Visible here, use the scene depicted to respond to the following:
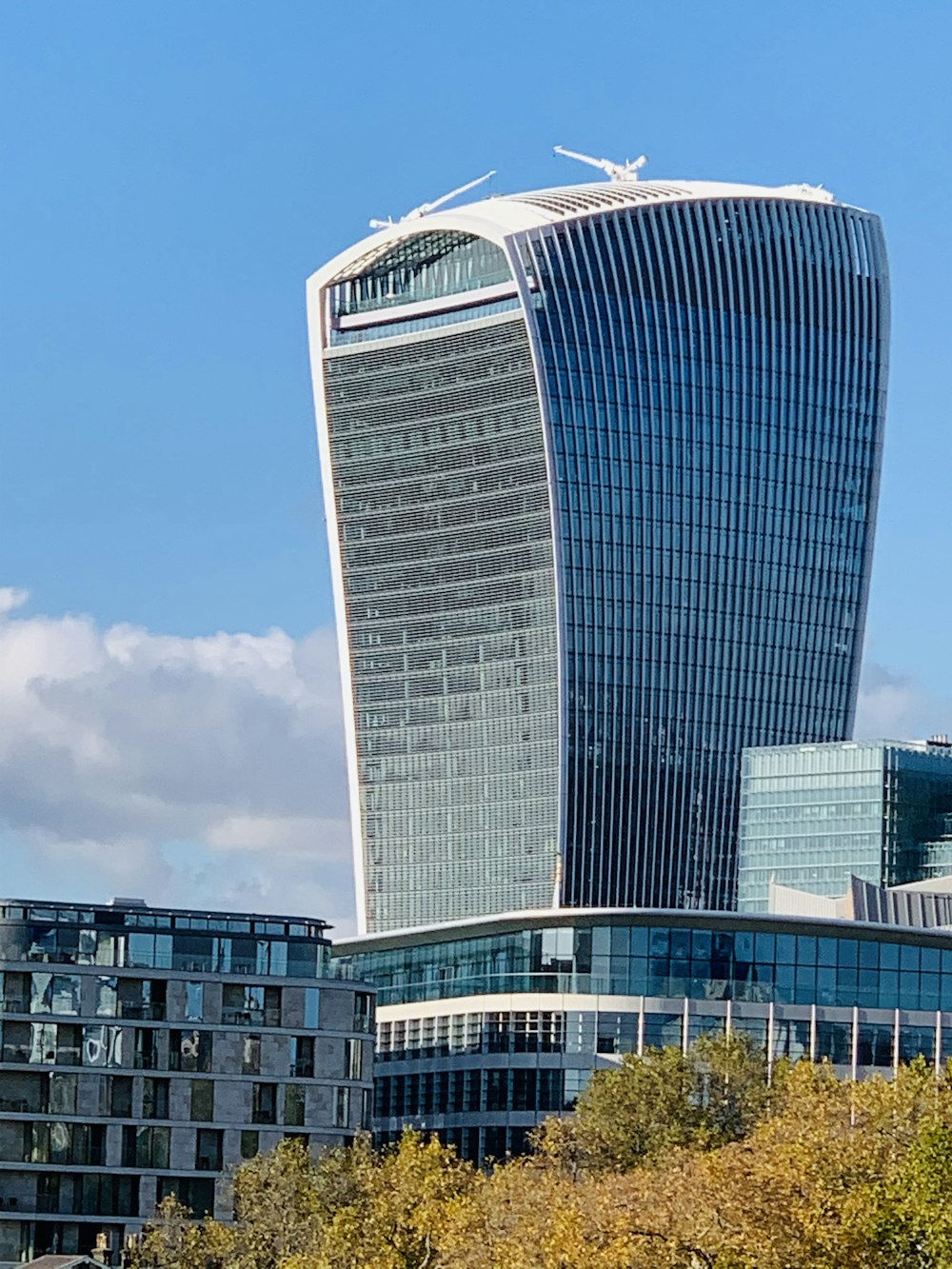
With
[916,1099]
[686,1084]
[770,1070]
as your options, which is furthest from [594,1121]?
[916,1099]

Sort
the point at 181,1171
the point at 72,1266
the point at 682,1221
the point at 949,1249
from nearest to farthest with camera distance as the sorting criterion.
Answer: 1. the point at 949,1249
2. the point at 682,1221
3. the point at 72,1266
4. the point at 181,1171

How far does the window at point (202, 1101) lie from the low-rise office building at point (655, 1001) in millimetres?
29417

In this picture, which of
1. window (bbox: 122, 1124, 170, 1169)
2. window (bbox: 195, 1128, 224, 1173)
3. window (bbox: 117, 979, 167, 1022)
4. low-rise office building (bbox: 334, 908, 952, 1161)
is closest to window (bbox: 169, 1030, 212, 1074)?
window (bbox: 117, 979, 167, 1022)

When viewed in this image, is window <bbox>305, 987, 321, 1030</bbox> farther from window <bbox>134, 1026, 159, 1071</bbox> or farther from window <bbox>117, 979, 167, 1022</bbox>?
window <bbox>134, 1026, 159, 1071</bbox>

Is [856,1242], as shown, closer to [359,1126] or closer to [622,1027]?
[359,1126]

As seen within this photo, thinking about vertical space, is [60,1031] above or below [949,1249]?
above

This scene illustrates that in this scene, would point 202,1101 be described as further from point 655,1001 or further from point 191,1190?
point 655,1001

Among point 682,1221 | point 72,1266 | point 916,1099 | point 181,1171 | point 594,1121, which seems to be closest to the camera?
point 682,1221

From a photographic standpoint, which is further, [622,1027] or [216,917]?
[622,1027]

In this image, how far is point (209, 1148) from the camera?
15525 cm

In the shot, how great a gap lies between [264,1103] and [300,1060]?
3.23 metres

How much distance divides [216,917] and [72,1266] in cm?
4358

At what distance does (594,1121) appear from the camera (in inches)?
5561

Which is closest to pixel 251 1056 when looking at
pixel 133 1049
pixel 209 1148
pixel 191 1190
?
pixel 209 1148
